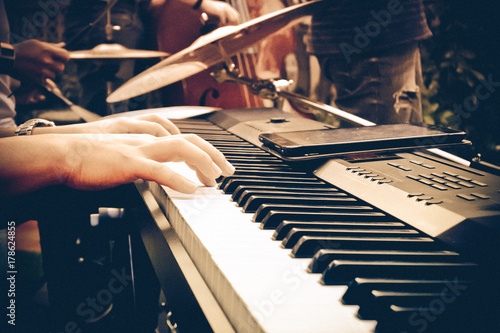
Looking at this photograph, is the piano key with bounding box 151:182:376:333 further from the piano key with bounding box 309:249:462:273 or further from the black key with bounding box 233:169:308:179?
the black key with bounding box 233:169:308:179

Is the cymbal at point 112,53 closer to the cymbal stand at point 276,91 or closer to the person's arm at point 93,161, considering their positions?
the cymbal stand at point 276,91

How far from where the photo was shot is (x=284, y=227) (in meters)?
0.50

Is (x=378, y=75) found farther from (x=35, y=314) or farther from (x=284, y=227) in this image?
(x=35, y=314)

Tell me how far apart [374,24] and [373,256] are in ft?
3.93

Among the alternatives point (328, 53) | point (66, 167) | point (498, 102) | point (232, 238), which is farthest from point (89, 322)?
point (498, 102)

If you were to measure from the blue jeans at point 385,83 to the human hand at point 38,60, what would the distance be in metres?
1.12

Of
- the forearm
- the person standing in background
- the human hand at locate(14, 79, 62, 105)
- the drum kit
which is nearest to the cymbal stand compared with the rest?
the drum kit

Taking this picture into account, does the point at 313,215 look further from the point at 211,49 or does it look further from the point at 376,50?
the point at 376,50

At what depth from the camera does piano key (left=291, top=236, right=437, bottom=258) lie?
1.48 feet

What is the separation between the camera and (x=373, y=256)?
16.9 inches

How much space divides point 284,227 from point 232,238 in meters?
0.07

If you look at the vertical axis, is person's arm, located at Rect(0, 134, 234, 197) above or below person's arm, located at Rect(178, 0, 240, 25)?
below

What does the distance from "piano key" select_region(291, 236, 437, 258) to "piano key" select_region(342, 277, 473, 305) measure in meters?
0.07

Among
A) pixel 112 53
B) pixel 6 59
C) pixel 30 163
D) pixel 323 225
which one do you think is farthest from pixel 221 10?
pixel 323 225
